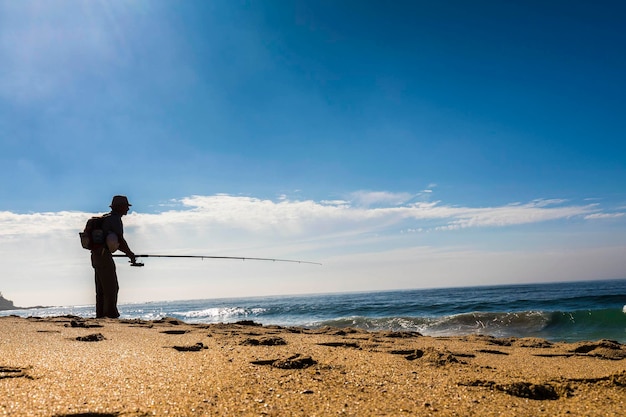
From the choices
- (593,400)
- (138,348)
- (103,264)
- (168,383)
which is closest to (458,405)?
(593,400)

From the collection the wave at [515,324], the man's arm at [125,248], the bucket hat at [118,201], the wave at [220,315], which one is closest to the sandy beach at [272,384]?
the man's arm at [125,248]

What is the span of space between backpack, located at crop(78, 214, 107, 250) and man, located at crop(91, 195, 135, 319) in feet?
0.24

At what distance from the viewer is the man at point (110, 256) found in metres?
7.88

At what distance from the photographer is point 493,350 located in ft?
16.8

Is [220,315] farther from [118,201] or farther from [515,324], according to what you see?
[118,201]

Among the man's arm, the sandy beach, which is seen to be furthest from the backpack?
the sandy beach

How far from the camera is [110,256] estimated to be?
318 inches

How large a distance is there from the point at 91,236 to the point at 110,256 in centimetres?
56

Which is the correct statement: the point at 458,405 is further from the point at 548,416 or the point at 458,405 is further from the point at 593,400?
the point at 593,400

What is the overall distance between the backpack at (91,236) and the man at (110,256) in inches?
2.8

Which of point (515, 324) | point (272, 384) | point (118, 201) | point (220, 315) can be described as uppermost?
point (118, 201)

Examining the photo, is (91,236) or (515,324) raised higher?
(91,236)

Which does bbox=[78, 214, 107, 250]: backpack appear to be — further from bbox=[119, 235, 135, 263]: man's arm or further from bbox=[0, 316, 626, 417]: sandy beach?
bbox=[0, 316, 626, 417]: sandy beach

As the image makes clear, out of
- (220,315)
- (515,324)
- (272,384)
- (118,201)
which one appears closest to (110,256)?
(118,201)
